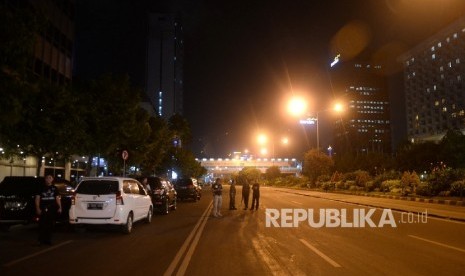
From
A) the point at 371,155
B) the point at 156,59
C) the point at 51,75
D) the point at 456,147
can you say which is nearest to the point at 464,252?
the point at 51,75

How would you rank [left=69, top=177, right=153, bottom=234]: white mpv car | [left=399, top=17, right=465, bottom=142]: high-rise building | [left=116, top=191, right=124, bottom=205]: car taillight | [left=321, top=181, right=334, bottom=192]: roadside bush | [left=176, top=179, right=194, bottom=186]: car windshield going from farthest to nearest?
[left=399, top=17, right=465, bottom=142]: high-rise building
[left=321, top=181, right=334, bottom=192]: roadside bush
[left=176, top=179, right=194, bottom=186]: car windshield
[left=116, top=191, right=124, bottom=205]: car taillight
[left=69, top=177, right=153, bottom=234]: white mpv car

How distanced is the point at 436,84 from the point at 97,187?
159 m

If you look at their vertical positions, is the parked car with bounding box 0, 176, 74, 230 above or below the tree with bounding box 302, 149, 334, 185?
below

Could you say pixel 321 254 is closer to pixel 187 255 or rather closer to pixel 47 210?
pixel 187 255

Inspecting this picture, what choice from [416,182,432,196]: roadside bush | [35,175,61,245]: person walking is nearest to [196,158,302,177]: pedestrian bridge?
[416,182,432,196]: roadside bush

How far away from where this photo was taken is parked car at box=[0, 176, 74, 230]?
50.8ft

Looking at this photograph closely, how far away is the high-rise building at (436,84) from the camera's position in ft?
473

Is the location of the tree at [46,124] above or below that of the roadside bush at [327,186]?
above

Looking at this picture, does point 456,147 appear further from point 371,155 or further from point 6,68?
point 6,68

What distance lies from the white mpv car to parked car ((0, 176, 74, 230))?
1237 millimetres

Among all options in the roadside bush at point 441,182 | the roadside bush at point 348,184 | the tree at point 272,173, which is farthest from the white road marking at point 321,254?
the tree at point 272,173

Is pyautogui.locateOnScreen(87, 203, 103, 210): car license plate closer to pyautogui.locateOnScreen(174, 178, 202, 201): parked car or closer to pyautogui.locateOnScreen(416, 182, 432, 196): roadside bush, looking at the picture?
pyautogui.locateOnScreen(174, 178, 202, 201): parked car

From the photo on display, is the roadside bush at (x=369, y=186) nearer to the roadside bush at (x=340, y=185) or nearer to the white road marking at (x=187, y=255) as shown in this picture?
the roadside bush at (x=340, y=185)

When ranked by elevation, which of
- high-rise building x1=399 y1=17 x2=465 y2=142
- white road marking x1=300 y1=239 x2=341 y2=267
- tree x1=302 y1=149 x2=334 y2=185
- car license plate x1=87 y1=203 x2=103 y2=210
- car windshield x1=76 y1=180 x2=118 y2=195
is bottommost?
white road marking x1=300 y1=239 x2=341 y2=267
